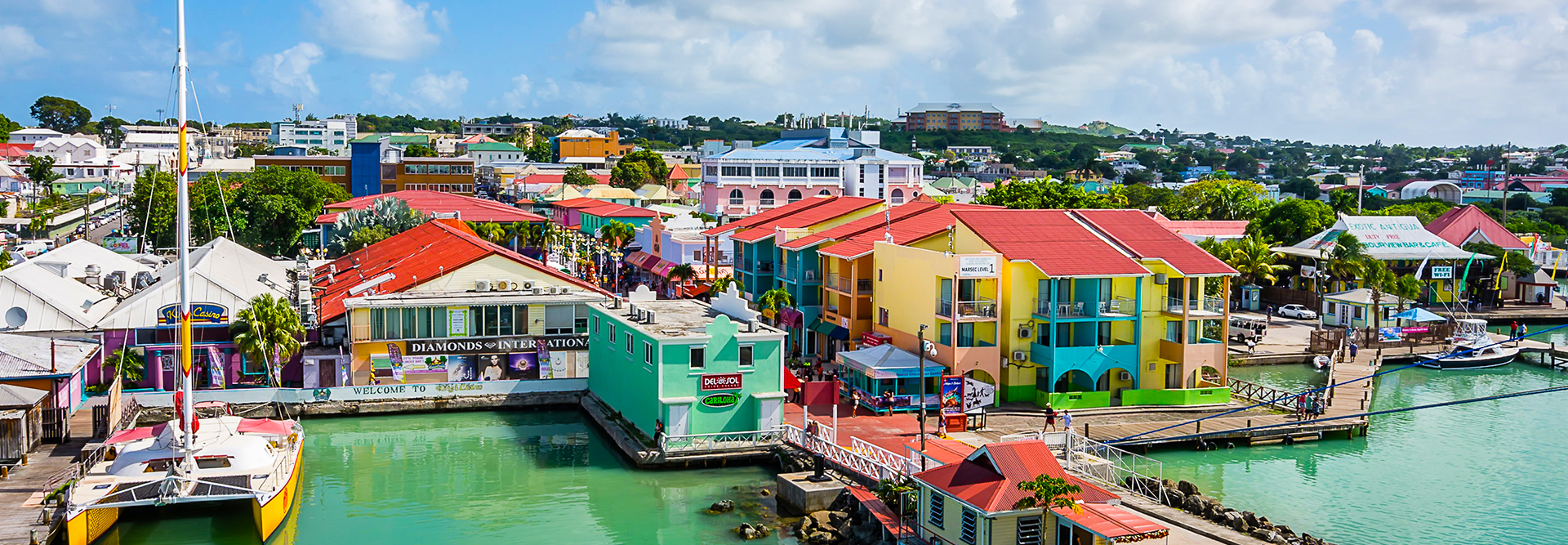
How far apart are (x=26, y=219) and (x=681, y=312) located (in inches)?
2967

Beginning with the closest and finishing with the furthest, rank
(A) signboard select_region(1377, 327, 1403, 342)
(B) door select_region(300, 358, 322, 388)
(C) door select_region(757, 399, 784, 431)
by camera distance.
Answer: (C) door select_region(757, 399, 784, 431), (B) door select_region(300, 358, 322, 388), (A) signboard select_region(1377, 327, 1403, 342)

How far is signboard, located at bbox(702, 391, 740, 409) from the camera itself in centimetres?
3334

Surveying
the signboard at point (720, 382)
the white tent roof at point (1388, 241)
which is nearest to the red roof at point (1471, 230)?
the white tent roof at point (1388, 241)

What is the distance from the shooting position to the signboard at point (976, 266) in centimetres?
3766

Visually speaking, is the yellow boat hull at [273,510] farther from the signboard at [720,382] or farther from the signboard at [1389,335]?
the signboard at [1389,335]

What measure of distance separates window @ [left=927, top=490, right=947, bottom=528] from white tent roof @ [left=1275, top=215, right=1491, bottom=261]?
49807 mm

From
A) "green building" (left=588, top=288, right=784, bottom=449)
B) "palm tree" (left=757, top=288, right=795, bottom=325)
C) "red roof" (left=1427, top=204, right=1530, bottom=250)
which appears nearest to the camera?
"green building" (left=588, top=288, right=784, bottom=449)

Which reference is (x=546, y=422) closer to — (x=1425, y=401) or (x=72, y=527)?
(x=72, y=527)

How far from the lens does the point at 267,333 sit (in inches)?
1508

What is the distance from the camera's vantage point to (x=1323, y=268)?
65125mm

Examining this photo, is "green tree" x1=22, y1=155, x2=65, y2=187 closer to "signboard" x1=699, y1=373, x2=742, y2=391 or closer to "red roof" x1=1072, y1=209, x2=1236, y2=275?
"signboard" x1=699, y1=373, x2=742, y2=391

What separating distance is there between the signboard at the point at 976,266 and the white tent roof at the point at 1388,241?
1411 inches

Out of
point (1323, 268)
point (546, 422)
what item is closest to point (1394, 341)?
point (1323, 268)

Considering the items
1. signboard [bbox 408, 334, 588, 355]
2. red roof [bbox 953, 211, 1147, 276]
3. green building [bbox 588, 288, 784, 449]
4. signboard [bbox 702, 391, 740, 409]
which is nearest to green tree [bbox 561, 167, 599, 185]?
signboard [bbox 408, 334, 588, 355]
